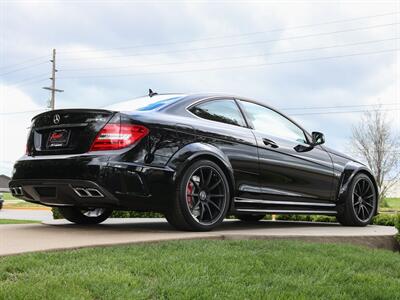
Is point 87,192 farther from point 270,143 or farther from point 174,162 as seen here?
point 270,143

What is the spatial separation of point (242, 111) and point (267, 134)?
0.38 metres

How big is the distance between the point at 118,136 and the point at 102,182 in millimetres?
435

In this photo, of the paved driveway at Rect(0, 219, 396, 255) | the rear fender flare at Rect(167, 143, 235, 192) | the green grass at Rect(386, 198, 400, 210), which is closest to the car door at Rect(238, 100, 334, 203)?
the rear fender flare at Rect(167, 143, 235, 192)

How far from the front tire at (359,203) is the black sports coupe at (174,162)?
0.52 meters

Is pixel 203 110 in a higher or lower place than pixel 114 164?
higher

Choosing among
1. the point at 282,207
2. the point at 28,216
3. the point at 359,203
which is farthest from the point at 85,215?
the point at 28,216

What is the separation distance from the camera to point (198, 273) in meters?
3.38

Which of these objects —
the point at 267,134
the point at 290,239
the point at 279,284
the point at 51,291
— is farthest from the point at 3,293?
the point at 267,134

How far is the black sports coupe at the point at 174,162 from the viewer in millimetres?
4797

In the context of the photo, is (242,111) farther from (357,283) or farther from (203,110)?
(357,283)

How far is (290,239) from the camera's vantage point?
4992mm

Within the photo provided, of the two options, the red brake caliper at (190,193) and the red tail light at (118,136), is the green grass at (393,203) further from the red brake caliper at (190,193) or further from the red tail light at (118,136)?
the red tail light at (118,136)

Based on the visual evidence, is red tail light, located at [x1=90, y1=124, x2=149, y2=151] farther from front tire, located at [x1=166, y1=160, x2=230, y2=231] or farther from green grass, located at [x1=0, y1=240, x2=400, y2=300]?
green grass, located at [x1=0, y1=240, x2=400, y2=300]

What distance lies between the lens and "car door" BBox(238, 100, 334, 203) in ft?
19.2
